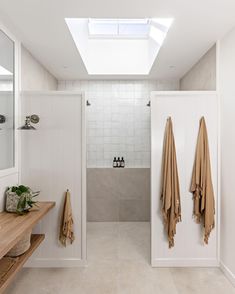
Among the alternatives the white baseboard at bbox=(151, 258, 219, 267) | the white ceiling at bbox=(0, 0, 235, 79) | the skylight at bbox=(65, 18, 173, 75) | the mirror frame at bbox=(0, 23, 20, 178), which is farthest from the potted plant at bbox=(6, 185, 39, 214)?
the skylight at bbox=(65, 18, 173, 75)

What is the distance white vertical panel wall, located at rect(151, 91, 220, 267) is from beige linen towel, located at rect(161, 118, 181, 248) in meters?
0.09

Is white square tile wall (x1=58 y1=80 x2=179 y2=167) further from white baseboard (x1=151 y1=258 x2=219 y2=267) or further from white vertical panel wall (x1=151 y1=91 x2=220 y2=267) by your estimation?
white baseboard (x1=151 y1=258 x2=219 y2=267)

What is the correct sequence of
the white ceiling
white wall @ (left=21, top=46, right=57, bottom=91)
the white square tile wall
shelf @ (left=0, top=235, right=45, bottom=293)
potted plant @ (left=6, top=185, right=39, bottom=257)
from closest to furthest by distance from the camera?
shelf @ (left=0, top=235, right=45, bottom=293) → the white ceiling → potted plant @ (left=6, top=185, right=39, bottom=257) → white wall @ (left=21, top=46, right=57, bottom=91) → the white square tile wall

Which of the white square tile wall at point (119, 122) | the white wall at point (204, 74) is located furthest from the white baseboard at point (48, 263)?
the white wall at point (204, 74)

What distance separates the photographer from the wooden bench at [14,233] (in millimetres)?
1975

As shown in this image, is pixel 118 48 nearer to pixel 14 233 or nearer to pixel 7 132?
pixel 7 132

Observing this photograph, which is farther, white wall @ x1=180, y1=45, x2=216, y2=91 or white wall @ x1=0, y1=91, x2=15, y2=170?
white wall @ x1=180, y1=45, x2=216, y2=91

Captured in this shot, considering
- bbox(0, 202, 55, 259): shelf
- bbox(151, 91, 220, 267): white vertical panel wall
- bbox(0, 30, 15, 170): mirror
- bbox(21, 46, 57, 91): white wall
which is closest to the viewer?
bbox(0, 202, 55, 259): shelf

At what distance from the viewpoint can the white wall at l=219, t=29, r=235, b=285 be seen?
2914 mm

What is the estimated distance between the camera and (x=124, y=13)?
8.50ft

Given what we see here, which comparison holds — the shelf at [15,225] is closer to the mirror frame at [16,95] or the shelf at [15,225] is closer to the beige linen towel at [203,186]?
the mirror frame at [16,95]

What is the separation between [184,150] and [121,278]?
1579 mm

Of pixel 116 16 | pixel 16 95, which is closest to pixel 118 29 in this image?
pixel 116 16

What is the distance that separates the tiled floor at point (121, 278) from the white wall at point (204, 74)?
2205mm
